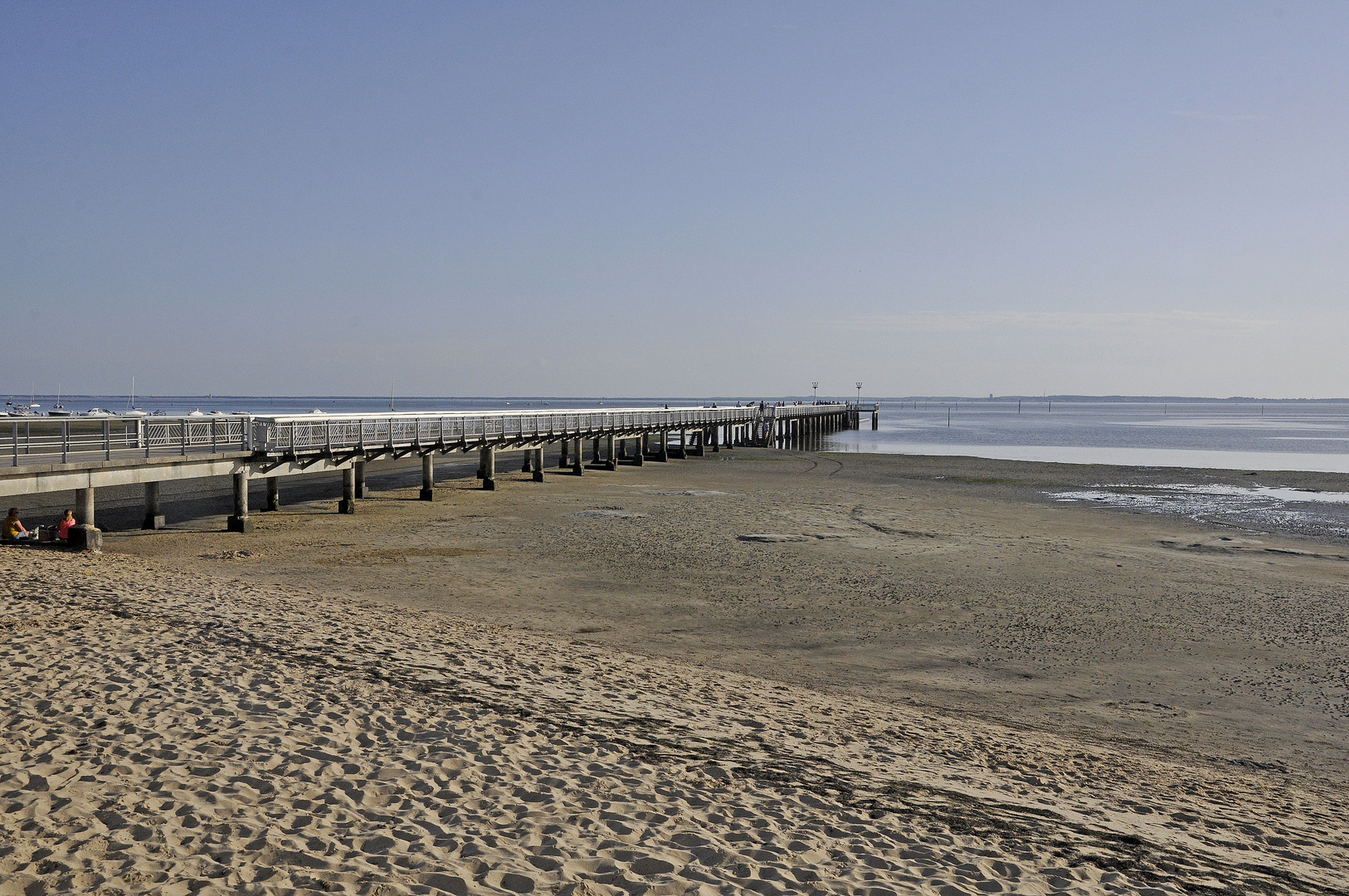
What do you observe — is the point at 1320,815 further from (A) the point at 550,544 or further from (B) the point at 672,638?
(A) the point at 550,544

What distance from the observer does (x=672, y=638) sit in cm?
1280

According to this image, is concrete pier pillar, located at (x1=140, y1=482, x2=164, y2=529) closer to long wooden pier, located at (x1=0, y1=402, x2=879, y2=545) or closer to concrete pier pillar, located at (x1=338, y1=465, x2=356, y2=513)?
long wooden pier, located at (x1=0, y1=402, x2=879, y2=545)

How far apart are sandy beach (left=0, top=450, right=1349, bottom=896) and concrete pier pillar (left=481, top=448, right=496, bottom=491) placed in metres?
12.3

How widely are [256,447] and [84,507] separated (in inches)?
198

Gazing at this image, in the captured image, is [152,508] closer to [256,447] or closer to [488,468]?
[256,447]

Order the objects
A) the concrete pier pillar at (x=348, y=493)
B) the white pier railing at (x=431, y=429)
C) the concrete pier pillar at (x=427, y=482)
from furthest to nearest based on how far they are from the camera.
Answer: the concrete pier pillar at (x=427, y=482) → the concrete pier pillar at (x=348, y=493) → the white pier railing at (x=431, y=429)

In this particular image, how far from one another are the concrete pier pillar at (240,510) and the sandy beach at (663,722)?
61.0 inches

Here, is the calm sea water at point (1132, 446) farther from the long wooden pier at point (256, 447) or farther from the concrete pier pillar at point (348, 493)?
the concrete pier pillar at point (348, 493)

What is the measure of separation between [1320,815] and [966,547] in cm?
1386

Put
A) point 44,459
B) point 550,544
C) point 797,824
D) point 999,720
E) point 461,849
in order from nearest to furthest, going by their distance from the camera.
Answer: point 461,849 < point 797,824 < point 999,720 < point 44,459 < point 550,544

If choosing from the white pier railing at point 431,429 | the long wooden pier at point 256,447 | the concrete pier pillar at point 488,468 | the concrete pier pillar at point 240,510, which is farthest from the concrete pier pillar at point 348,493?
the concrete pier pillar at point 488,468

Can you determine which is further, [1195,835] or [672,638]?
[672,638]

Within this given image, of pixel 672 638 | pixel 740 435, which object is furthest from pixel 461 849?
pixel 740 435

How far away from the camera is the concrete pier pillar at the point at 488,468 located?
32.0 m
